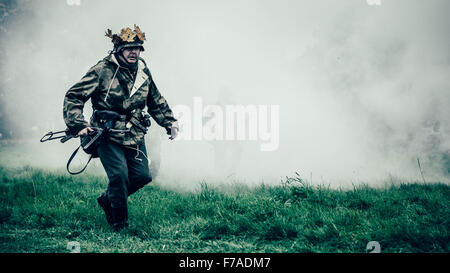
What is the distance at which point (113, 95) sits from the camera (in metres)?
4.02

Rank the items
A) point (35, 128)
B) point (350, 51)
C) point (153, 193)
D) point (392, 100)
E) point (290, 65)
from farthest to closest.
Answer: point (290, 65), point (350, 51), point (392, 100), point (35, 128), point (153, 193)

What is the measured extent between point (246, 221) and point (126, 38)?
2742 mm

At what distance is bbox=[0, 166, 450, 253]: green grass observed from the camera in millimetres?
3387

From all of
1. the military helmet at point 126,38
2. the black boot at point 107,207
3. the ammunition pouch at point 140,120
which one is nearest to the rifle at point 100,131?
the ammunition pouch at point 140,120

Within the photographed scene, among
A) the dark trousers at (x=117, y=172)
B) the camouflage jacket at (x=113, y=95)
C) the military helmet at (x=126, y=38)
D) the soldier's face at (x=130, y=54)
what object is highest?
the military helmet at (x=126, y=38)

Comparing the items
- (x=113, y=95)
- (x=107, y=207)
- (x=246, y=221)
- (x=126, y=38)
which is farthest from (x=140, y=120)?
(x=246, y=221)

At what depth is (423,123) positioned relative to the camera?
25.5 meters

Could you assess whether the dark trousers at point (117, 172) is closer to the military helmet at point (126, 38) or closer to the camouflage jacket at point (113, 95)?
the camouflage jacket at point (113, 95)

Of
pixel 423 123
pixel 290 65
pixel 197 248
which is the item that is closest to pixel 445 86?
pixel 423 123

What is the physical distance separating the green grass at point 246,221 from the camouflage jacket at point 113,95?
4.06ft

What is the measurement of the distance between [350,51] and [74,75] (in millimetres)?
26466

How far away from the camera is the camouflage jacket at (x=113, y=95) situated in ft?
12.7

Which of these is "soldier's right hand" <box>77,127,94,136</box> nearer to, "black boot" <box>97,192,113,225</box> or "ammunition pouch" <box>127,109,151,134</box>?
"ammunition pouch" <box>127,109,151,134</box>

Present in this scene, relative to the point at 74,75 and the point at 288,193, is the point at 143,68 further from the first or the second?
the point at 74,75
